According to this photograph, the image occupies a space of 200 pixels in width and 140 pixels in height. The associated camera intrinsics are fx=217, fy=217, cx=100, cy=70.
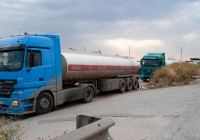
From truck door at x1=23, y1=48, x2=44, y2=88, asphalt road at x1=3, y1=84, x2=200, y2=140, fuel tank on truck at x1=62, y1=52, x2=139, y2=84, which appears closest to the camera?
asphalt road at x1=3, y1=84, x2=200, y2=140

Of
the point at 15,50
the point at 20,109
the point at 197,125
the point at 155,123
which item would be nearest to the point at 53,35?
the point at 15,50

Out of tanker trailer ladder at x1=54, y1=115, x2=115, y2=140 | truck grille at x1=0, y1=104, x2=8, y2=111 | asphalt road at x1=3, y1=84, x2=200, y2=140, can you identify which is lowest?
asphalt road at x1=3, y1=84, x2=200, y2=140

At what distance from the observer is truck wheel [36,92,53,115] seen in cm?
873

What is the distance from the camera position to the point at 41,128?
260 inches

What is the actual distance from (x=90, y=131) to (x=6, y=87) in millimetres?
6021

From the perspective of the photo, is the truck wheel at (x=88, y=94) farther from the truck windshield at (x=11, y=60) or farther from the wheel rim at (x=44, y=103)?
the truck windshield at (x=11, y=60)

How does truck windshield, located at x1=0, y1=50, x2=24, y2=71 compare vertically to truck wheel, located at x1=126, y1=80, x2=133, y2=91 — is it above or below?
above

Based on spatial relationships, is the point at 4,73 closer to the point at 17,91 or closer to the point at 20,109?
the point at 17,91

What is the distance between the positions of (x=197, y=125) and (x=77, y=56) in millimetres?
7204

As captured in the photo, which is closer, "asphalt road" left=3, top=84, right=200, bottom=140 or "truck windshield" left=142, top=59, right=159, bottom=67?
"asphalt road" left=3, top=84, right=200, bottom=140

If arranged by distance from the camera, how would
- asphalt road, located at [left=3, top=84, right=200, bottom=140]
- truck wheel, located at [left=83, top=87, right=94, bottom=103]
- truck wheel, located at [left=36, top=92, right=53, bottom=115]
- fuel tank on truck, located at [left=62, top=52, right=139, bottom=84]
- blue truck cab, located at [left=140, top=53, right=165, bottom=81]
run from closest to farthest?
asphalt road, located at [left=3, top=84, right=200, bottom=140], truck wheel, located at [left=36, top=92, right=53, bottom=115], fuel tank on truck, located at [left=62, top=52, right=139, bottom=84], truck wheel, located at [left=83, top=87, right=94, bottom=103], blue truck cab, located at [left=140, top=53, right=165, bottom=81]

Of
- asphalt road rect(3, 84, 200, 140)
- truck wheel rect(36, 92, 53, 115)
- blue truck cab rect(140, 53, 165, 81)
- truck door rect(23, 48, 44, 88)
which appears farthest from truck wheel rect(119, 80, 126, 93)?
truck door rect(23, 48, 44, 88)

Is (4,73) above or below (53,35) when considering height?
below

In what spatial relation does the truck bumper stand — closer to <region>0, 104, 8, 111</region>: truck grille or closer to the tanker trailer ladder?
<region>0, 104, 8, 111</region>: truck grille
